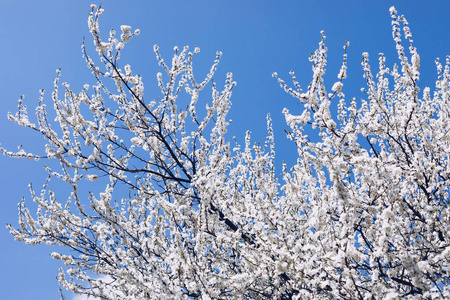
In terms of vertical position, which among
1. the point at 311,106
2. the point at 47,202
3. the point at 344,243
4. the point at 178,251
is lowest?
the point at 344,243

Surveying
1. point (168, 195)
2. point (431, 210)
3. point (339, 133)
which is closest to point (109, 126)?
point (168, 195)

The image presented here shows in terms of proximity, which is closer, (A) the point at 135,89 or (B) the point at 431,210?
(B) the point at 431,210

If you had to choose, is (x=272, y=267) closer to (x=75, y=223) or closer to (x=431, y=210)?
(x=431, y=210)

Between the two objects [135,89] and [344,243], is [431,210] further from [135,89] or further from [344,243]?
[135,89]

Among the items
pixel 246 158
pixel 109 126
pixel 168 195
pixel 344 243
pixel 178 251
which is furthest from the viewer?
pixel 246 158

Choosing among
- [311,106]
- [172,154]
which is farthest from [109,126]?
[311,106]

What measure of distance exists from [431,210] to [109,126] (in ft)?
15.2

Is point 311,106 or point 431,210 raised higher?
point 311,106

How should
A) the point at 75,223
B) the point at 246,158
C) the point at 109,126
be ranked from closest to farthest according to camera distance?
the point at 109,126, the point at 75,223, the point at 246,158

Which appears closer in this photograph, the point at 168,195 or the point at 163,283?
the point at 163,283

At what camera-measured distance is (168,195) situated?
17.5ft

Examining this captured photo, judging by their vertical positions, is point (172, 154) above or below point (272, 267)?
above

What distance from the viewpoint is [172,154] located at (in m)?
5.77

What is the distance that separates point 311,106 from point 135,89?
2823 mm
